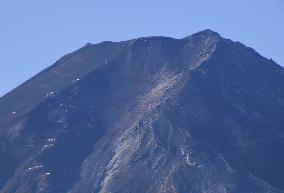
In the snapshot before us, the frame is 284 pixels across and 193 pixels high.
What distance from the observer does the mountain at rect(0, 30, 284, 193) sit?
126250mm

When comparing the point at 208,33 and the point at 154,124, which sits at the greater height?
the point at 208,33

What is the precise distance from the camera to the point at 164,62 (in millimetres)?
172875

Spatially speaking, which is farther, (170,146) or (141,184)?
(170,146)

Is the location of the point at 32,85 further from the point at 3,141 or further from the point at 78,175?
the point at 78,175

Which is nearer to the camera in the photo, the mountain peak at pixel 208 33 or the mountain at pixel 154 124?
the mountain at pixel 154 124

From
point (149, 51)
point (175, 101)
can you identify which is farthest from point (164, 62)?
point (175, 101)

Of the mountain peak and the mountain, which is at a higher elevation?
the mountain peak

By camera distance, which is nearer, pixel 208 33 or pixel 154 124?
pixel 154 124

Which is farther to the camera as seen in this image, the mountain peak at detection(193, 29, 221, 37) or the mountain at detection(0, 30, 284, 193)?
the mountain peak at detection(193, 29, 221, 37)

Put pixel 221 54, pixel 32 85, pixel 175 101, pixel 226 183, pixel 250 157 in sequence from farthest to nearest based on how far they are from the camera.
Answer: pixel 32 85
pixel 221 54
pixel 175 101
pixel 250 157
pixel 226 183

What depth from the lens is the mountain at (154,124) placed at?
414ft

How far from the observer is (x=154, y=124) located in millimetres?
139250

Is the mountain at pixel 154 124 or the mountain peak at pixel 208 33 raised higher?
the mountain peak at pixel 208 33

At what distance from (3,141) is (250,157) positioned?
54166mm
